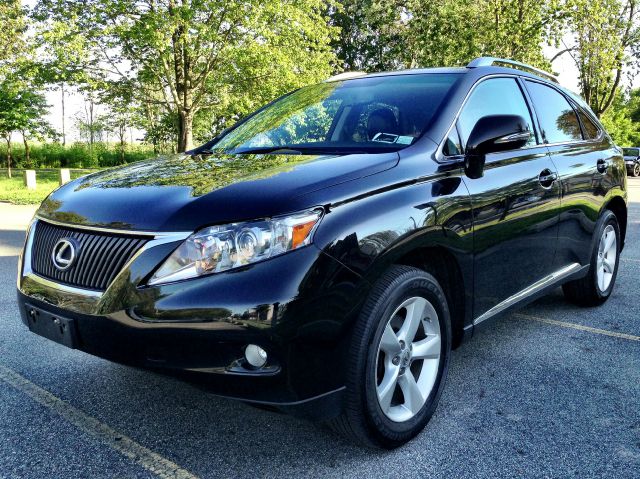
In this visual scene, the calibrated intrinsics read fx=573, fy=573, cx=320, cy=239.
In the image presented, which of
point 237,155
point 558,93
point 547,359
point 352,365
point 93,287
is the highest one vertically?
point 558,93

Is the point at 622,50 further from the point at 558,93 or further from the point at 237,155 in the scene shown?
the point at 237,155

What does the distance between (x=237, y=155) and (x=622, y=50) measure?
33.5 m

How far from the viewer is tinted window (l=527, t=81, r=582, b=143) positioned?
379cm

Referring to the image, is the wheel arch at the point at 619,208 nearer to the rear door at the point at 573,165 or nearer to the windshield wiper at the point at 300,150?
the rear door at the point at 573,165

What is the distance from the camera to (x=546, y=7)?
2358 centimetres

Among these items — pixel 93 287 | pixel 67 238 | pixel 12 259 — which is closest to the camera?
pixel 93 287

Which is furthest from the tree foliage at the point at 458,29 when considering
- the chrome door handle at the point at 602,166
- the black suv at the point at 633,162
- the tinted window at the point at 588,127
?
the chrome door handle at the point at 602,166

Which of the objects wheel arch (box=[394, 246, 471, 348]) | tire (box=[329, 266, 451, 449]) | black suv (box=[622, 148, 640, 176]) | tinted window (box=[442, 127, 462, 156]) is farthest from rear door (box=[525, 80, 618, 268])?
black suv (box=[622, 148, 640, 176])

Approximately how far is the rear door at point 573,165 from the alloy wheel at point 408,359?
5.08 ft

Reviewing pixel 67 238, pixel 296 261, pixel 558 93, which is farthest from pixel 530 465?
pixel 558 93

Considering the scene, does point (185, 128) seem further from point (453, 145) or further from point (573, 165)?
point (453, 145)

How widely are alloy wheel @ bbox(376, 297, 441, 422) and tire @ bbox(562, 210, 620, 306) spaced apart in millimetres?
2268

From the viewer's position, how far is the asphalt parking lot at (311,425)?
91.6 inches

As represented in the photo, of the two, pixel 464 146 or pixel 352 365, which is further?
pixel 464 146
